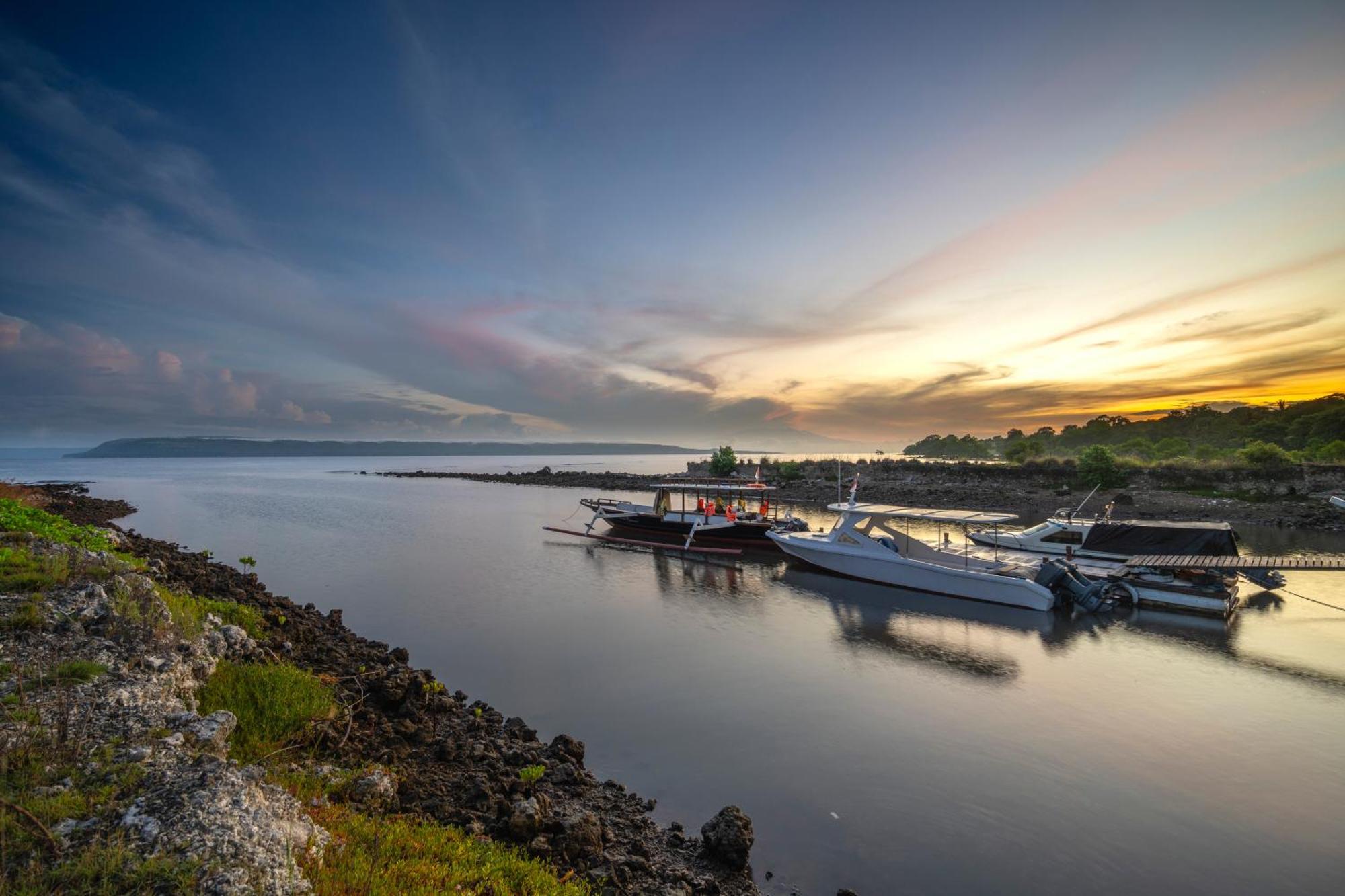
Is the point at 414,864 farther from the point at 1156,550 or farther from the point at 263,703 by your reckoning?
the point at 1156,550

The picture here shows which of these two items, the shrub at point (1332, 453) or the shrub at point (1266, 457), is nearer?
the shrub at point (1266, 457)

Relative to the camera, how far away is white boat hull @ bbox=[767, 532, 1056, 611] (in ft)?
62.8

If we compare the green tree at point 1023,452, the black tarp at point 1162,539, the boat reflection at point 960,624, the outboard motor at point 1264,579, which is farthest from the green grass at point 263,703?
the green tree at point 1023,452

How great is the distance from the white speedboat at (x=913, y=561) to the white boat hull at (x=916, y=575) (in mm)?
23

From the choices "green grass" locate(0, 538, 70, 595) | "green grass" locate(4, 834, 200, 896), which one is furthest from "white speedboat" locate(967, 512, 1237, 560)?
"green grass" locate(0, 538, 70, 595)

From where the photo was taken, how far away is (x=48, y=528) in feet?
47.0

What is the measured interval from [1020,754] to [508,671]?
10.9 meters

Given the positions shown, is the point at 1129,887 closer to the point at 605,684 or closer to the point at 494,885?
the point at 494,885

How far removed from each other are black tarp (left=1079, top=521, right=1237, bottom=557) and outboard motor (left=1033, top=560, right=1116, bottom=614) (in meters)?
4.05

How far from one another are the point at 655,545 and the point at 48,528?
23552 mm

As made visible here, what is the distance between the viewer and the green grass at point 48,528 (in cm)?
1329

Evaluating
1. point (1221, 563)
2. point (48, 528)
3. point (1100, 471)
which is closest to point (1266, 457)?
point (1100, 471)

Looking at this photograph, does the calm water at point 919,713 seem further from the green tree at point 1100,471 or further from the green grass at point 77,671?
the green tree at point 1100,471

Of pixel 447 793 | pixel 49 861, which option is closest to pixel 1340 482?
pixel 447 793
